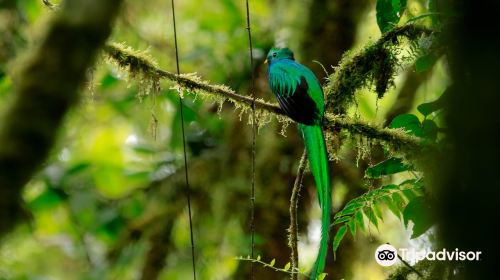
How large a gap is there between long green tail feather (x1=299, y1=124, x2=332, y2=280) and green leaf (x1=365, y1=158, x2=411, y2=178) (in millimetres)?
189

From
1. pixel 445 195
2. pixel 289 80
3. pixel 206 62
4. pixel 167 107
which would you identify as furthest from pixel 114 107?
pixel 445 195

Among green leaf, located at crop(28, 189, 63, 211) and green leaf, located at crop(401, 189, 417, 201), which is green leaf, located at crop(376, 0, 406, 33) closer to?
green leaf, located at crop(401, 189, 417, 201)

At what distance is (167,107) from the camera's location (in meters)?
4.48

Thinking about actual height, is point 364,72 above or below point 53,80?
above

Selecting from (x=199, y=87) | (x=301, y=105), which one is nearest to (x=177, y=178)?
(x=199, y=87)

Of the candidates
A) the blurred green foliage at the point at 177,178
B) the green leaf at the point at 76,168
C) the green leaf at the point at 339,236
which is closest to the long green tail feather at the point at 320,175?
the green leaf at the point at 339,236

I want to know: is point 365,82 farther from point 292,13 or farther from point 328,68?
point 292,13

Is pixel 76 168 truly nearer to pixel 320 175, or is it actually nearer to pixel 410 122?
pixel 320 175

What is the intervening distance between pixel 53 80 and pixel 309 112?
1.44 meters

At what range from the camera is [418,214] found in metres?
2.17

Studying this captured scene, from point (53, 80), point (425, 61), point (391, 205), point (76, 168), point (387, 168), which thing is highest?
point (76, 168)

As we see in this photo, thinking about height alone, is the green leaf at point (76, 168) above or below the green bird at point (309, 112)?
above

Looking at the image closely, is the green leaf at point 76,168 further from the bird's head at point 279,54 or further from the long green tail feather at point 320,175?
the long green tail feather at point 320,175

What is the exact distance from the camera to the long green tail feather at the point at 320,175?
2139mm
